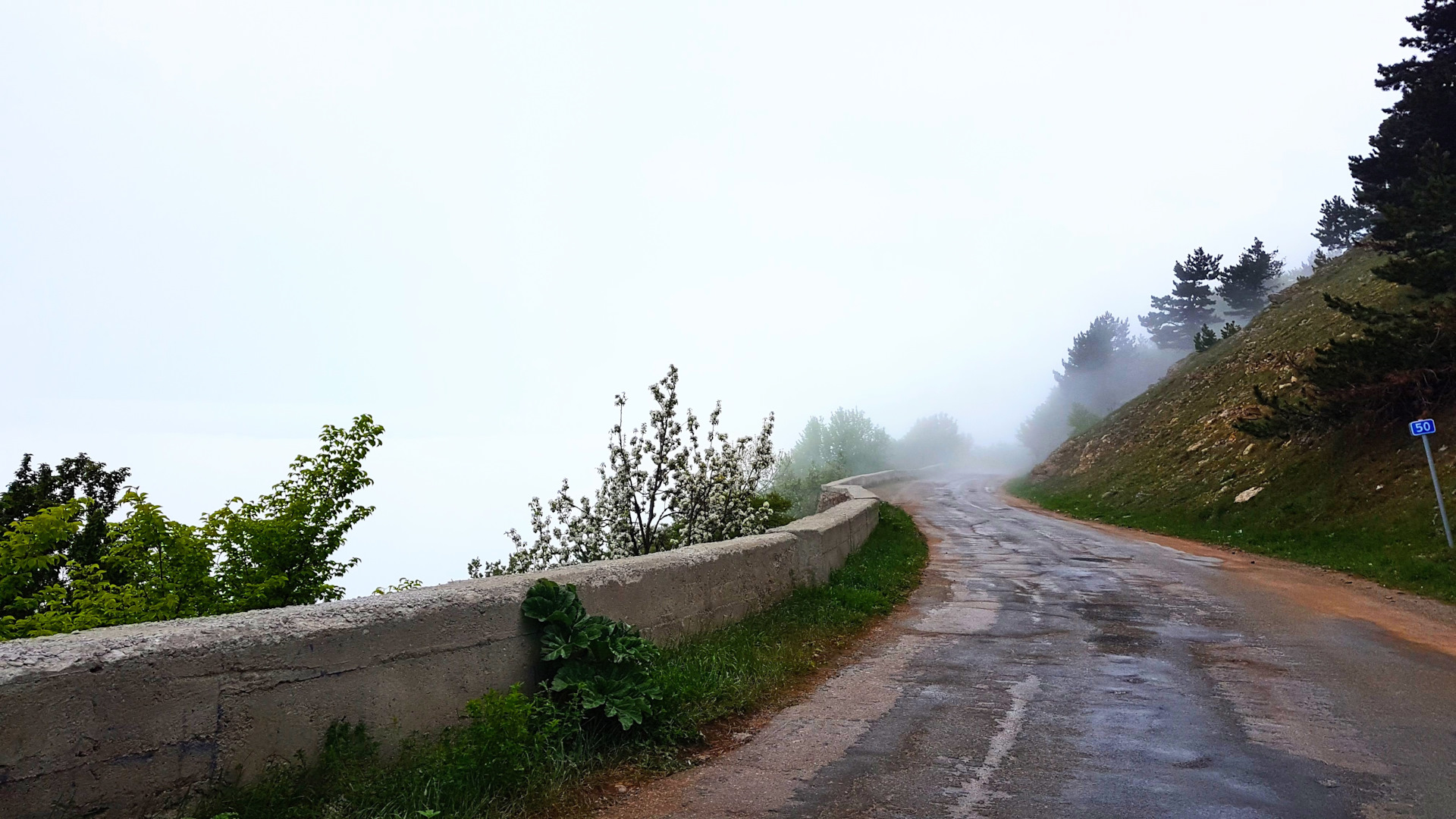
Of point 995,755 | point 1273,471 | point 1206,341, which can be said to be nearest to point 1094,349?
point 1206,341

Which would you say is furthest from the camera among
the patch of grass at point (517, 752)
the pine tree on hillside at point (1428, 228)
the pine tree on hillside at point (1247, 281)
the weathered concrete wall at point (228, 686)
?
the pine tree on hillside at point (1247, 281)

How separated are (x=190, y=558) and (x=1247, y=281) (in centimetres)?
6745

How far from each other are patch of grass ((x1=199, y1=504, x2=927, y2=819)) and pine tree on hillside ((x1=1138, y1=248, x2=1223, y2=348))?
67.7 metres

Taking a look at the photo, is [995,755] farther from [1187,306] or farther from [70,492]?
[1187,306]

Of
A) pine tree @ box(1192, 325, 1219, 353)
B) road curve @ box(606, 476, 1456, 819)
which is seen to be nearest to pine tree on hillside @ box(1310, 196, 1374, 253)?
pine tree @ box(1192, 325, 1219, 353)

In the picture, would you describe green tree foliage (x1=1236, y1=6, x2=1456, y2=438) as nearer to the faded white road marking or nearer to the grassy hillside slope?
the grassy hillside slope

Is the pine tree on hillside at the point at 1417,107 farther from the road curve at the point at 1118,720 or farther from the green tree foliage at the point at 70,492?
the green tree foliage at the point at 70,492

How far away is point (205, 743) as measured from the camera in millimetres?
3439

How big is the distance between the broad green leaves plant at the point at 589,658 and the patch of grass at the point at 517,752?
132 millimetres

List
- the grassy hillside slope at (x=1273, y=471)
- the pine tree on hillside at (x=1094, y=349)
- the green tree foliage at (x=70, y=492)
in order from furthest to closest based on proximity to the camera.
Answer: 1. the pine tree on hillside at (x=1094, y=349)
2. the grassy hillside slope at (x=1273, y=471)
3. the green tree foliage at (x=70, y=492)

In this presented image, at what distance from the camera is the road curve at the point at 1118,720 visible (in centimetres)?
421

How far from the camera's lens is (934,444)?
116 meters

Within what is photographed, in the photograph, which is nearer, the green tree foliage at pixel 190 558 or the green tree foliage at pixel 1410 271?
the green tree foliage at pixel 190 558

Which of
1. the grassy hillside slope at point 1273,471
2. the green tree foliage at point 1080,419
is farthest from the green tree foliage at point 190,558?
the green tree foliage at point 1080,419
